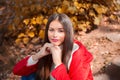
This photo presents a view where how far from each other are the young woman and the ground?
158 centimetres

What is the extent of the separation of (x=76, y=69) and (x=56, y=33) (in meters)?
0.38

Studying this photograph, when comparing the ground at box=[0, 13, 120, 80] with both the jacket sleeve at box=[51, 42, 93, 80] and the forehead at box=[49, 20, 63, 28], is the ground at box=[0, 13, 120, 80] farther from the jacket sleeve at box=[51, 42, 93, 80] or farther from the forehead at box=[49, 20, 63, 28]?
the forehead at box=[49, 20, 63, 28]

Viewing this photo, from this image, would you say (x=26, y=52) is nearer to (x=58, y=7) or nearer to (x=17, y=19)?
(x=17, y=19)

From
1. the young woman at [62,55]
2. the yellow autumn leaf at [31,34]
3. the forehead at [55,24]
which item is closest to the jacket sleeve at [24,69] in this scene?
the young woman at [62,55]

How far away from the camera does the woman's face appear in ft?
9.08

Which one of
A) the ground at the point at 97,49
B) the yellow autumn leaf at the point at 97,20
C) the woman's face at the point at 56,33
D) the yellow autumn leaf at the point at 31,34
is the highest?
the woman's face at the point at 56,33

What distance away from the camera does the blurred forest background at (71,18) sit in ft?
16.9

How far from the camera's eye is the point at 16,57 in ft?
18.0

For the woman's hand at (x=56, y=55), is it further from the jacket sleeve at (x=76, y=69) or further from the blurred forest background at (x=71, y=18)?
the blurred forest background at (x=71, y=18)

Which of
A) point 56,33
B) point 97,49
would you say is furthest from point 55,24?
point 97,49

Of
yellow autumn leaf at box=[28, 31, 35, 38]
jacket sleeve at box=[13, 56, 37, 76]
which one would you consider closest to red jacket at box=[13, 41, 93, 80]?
jacket sleeve at box=[13, 56, 37, 76]

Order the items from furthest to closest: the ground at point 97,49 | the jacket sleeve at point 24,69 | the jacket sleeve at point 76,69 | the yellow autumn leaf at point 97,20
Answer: the yellow autumn leaf at point 97,20 < the ground at point 97,49 < the jacket sleeve at point 24,69 < the jacket sleeve at point 76,69

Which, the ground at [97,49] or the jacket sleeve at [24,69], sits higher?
the jacket sleeve at [24,69]

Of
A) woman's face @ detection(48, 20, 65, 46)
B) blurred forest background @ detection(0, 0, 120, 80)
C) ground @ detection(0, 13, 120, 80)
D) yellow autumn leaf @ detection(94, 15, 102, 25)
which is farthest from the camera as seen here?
yellow autumn leaf @ detection(94, 15, 102, 25)
